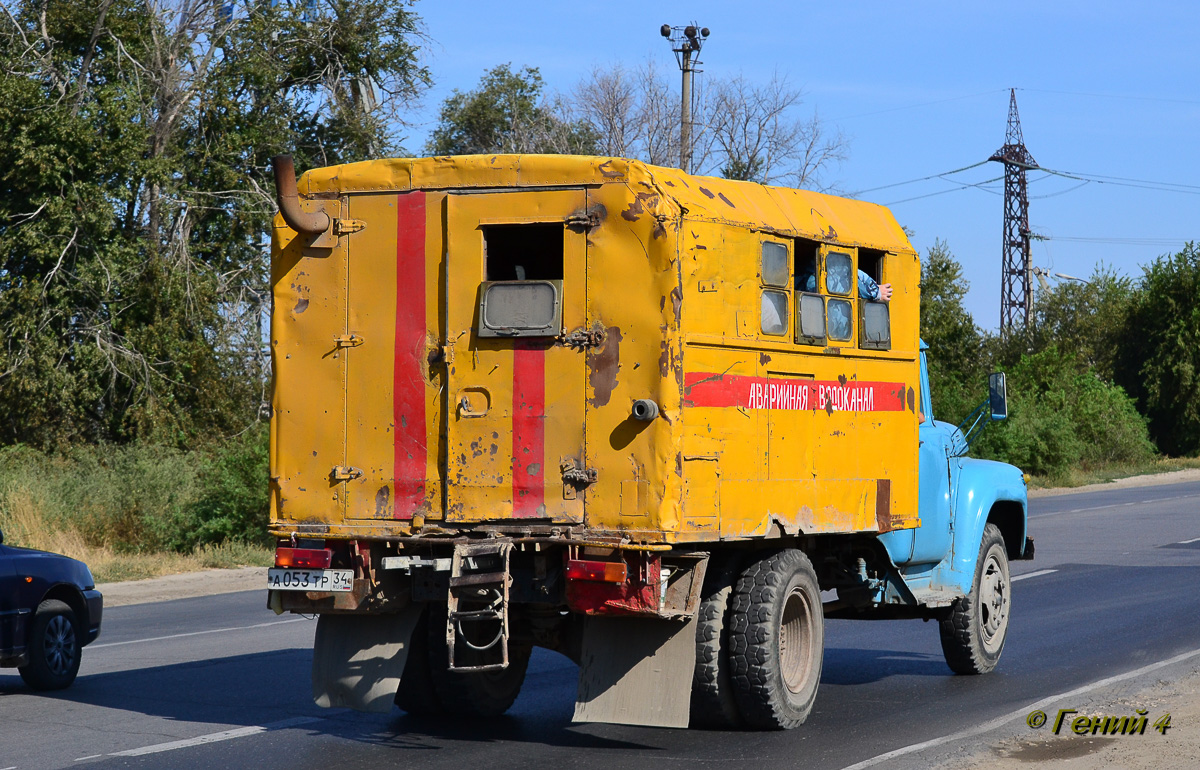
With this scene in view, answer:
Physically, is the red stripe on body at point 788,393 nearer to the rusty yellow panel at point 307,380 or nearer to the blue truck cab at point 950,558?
the blue truck cab at point 950,558

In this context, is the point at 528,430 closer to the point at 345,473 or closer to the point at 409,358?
the point at 409,358

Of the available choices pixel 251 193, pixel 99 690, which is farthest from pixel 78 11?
pixel 99 690

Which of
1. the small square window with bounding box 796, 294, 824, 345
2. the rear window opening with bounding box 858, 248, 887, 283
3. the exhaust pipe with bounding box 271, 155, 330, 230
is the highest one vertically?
the exhaust pipe with bounding box 271, 155, 330, 230

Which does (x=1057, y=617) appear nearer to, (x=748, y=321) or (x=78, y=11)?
(x=748, y=321)

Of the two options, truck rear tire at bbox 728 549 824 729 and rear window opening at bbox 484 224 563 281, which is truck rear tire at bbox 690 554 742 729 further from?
rear window opening at bbox 484 224 563 281

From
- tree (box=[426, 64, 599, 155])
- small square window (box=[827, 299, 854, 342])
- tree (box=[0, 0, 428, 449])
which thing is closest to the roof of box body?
small square window (box=[827, 299, 854, 342])

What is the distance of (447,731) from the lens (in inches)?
325

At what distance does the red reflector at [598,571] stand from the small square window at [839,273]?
8.01 feet

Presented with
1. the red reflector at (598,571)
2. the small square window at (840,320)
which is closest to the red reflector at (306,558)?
the red reflector at (598,571)

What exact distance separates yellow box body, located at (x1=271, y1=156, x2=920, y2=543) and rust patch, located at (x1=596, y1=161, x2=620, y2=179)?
0.04 ft

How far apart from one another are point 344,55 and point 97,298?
8747 millimetres

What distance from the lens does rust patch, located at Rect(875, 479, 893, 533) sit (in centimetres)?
874

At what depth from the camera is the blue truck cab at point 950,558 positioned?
9.37 m

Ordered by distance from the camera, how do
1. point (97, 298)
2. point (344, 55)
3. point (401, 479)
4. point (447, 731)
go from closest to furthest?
1. point (401, 479)
2. point (447, 731)
3. point (97, 298)
4. point (344, 55)
